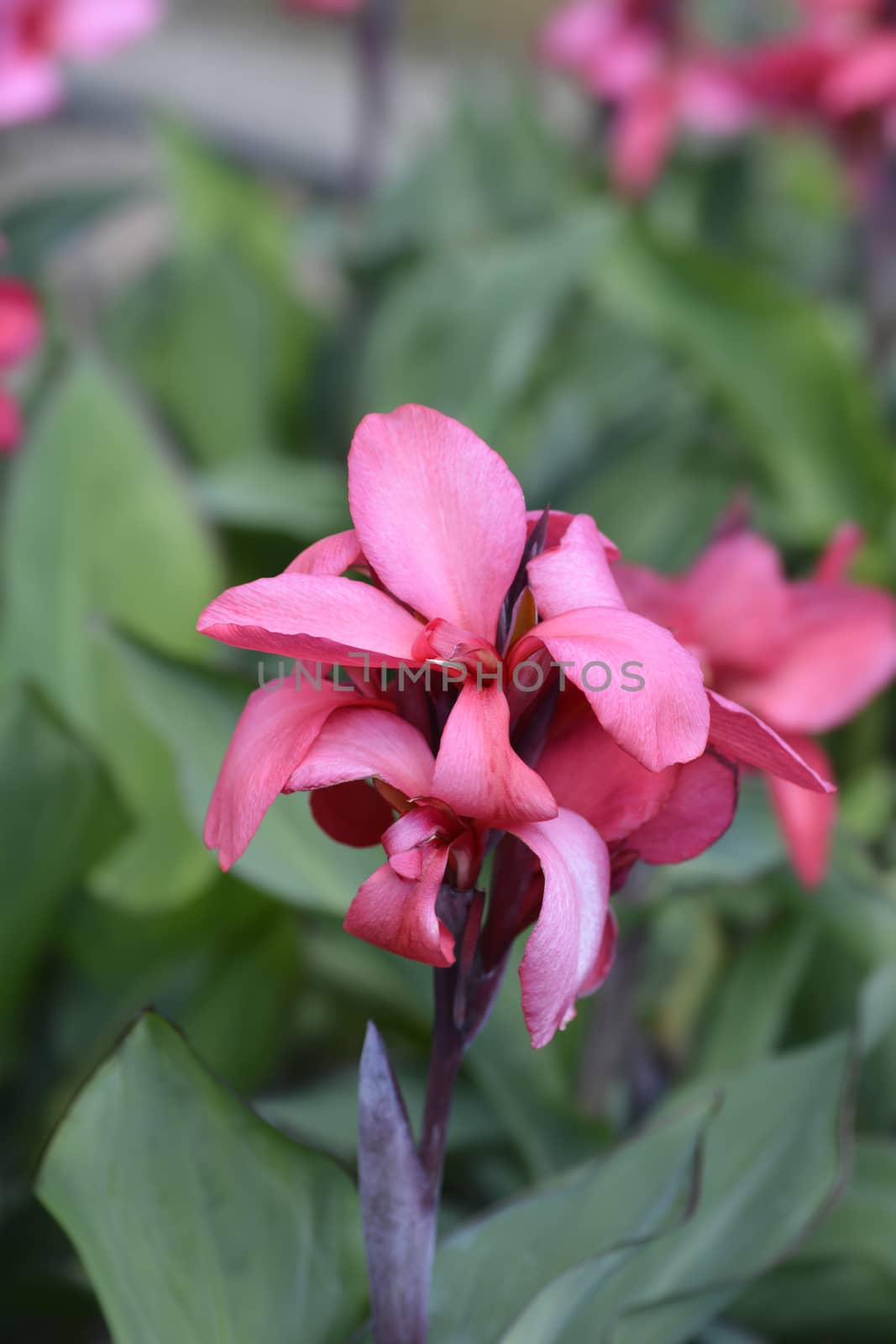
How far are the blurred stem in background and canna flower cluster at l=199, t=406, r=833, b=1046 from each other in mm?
977

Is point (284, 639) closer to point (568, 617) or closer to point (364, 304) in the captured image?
point (568, 617)

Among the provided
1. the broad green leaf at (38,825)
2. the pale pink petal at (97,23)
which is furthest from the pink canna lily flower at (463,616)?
the pale pink petal at (97,23)

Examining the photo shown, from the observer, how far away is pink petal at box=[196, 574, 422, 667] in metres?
0.22

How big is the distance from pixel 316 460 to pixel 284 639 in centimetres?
83

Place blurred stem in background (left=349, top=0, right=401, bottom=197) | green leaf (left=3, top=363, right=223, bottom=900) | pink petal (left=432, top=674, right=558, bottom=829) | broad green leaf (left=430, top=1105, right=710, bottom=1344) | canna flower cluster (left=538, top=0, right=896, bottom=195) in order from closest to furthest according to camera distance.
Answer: pink petal (left=432, top=674, right=558, bottom=829), broad green leaf (left=430, top=1105, right=710, bottom=1344), green leaf (left=3, top=363, right=223, bottom=900), canna flower cluster (left=538, top=0, right=896, bottom=195), blurred stem in background (left=349, top=0, right=401, bottom=197)

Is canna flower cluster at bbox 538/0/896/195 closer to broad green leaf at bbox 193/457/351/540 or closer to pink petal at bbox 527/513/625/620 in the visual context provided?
broad green leaf at bbox 193/457/351/540

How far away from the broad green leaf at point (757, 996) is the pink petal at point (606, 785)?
36cm

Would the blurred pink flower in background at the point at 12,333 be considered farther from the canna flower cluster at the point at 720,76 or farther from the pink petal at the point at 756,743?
the canna flower cluster at the point at 720,76

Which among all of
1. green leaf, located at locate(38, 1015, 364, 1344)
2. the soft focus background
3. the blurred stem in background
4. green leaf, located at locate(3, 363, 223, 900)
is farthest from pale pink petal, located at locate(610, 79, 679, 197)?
green leaf, located at locate(38, 1015, 364, 1344)

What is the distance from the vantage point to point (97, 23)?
2.47 feet

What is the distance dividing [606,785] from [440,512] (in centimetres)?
6

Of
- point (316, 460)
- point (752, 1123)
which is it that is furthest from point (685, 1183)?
point (316, 460)

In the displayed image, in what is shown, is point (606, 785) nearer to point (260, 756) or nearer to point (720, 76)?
point (260, 756)

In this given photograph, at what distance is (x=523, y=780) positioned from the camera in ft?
0.70
